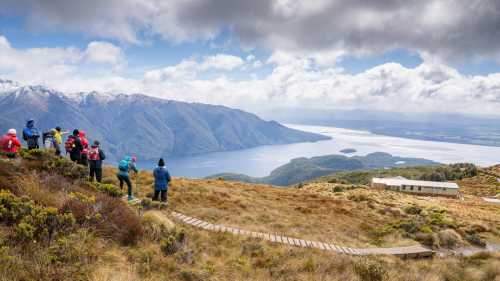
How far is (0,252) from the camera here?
419 centimetres

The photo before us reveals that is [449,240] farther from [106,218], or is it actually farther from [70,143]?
[70,143]

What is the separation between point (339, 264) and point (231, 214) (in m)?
6.37

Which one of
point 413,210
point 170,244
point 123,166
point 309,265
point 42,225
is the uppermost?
point 123,166

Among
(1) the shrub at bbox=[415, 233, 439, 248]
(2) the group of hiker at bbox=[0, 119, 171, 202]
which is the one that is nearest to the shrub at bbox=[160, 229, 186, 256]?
(2) the group of hiker at bbox=[0, 119, 171, 202]

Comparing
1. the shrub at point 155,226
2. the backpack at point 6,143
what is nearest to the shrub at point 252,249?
the shrub at point 155,226

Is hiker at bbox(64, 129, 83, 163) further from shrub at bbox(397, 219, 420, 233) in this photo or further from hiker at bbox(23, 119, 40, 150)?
shrub at bbox(397, 219, 420, 233)

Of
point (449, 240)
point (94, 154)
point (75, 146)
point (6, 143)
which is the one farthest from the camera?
point (75, 146)

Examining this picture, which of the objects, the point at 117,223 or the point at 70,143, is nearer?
the point at 117,223

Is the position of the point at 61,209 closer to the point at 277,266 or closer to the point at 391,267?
the point at 277,266

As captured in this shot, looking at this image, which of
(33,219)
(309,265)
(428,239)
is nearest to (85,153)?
(33,219)

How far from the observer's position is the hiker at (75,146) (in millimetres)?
13555

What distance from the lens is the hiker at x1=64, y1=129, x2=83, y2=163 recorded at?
1355 cm

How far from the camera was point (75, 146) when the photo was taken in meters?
13.7

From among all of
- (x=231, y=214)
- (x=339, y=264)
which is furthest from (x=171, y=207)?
(x=339, y=264)
